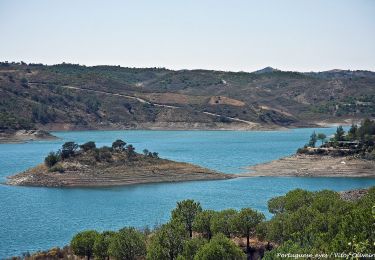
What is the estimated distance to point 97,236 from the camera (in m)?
54.9

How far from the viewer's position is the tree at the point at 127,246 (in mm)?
51950

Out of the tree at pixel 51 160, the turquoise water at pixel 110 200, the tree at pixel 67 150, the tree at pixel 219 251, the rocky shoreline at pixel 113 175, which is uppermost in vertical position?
the tree at pixel 67 150

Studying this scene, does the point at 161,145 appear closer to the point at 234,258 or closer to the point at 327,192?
the point at 327,192

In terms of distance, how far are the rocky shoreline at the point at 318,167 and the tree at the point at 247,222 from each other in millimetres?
59824

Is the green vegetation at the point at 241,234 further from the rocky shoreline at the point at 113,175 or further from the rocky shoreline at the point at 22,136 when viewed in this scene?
the rocky shoreline at the point at 22,136

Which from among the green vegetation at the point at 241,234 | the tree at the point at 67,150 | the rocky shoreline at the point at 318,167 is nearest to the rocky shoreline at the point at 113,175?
the tree at the point at 67,150

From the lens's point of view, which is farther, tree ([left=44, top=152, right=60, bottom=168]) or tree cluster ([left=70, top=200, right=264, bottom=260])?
tree ([left=44, top=152, right=60, bottom=168])

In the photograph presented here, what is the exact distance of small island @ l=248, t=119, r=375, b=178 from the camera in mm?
122312

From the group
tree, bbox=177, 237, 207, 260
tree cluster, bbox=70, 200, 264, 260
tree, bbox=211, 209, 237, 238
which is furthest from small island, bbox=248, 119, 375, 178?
tree, bbox=177, 237, 207, 260

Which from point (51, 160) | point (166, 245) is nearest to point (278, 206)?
point (166, 245)

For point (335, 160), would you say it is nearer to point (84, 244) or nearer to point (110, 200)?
point (110, 200)

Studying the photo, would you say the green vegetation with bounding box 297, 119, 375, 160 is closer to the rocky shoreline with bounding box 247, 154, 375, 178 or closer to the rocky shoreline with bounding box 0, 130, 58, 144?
the rocky shoreline with bounding box 247, 154, 375, 178

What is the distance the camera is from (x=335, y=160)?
130500 millimetres

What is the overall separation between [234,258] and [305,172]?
77568 mm
